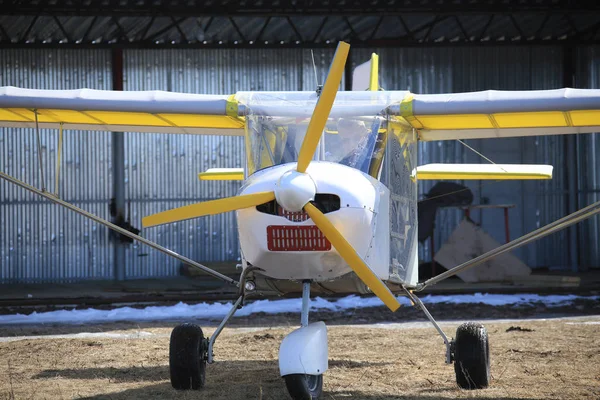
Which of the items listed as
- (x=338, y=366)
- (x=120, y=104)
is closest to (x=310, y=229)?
(x=120, y=104)

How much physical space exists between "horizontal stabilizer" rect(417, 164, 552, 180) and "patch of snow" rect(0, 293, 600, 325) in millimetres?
4546

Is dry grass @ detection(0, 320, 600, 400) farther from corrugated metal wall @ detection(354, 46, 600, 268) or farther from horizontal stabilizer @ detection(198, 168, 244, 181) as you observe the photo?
corrugated metal wall @ detection(354, 46, 600, 268)

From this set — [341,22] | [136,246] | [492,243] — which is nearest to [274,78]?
[341,22]

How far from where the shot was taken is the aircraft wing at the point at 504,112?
788 cm

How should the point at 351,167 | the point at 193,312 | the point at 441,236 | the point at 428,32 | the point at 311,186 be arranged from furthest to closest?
1. the point at 441,236
2. the point at 428,32
3. the point at 193,312
4. the point at 351,167
5. the point at 311,186

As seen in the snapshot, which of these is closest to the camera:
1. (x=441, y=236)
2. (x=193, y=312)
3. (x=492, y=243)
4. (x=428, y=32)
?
(x=193, y=312)

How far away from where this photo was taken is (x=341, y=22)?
74.7ft

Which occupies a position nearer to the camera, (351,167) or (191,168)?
(351,167)

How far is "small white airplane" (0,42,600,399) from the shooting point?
6594mm

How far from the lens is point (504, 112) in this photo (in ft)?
26.6

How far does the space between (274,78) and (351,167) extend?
16342mm

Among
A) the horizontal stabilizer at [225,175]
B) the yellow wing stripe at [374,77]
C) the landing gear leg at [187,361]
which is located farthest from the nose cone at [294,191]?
the horizontal stabilizer at [225,175]

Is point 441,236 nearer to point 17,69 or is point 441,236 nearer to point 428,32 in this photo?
point 428,32

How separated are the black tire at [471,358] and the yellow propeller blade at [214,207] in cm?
259
